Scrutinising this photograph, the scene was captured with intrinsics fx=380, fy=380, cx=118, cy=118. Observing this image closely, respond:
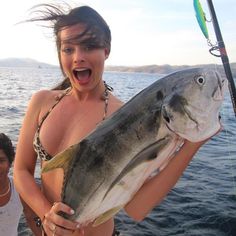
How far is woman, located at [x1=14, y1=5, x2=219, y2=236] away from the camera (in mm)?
3248

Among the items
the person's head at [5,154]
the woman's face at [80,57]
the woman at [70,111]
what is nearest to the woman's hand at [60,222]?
the woman at [70,111]

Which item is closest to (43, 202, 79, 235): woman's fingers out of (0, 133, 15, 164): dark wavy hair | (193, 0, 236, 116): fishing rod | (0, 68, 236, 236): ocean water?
(0, 133, 15, 164): dark wavy hair

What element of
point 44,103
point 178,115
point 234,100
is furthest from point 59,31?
point 234,100

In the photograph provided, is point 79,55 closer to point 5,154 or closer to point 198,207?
point 5,154

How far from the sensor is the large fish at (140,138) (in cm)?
241

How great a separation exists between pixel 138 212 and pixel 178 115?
1023 mm

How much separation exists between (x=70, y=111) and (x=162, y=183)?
1.27m

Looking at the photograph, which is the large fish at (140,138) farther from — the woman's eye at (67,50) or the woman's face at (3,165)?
the woman's face at (3,165)

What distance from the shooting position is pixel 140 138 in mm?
2436

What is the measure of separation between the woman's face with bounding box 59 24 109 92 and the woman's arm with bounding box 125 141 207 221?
3.52 ft

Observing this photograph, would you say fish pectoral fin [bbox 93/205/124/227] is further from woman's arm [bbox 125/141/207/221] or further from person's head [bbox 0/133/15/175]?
person's head [bbox 0/133/15/175]

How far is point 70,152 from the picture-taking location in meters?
2.66

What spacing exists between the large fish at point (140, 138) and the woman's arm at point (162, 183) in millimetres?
141

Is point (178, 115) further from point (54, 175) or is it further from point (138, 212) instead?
point (54, 175)
